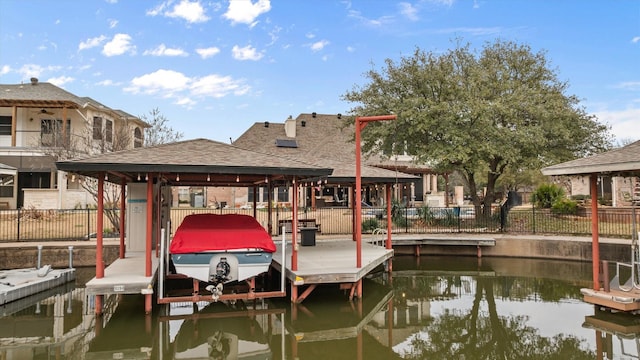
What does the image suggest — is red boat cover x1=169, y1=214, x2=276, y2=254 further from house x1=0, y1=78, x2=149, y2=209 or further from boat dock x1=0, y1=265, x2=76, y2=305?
house x1=0, y1=78, x2=149, y2=209

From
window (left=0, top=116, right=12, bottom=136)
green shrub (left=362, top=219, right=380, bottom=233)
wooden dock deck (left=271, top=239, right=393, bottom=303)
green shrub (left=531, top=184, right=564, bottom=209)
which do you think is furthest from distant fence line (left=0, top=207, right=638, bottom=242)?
window (left=0, top=116, right=12, bottom=136)

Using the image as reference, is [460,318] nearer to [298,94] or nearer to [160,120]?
[160,120]

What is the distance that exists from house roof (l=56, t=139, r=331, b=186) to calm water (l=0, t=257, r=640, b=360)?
310cm

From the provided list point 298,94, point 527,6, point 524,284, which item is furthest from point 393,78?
point 298,94

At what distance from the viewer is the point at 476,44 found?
792 inches

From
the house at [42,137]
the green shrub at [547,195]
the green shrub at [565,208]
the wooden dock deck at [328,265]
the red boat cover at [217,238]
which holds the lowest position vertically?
the wooden dock deck at [328,265]

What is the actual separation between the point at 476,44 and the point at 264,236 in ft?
52.1

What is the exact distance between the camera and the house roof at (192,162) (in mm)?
8289

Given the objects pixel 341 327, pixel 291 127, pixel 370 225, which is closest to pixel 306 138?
pixel 291 127

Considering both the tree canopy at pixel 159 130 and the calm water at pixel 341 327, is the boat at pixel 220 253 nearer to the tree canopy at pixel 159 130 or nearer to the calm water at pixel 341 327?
the calm water at pixel 341 327

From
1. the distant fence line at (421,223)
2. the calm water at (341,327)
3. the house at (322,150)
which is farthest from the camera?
the house at (322,150)

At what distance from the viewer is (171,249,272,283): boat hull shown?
859 centimetres

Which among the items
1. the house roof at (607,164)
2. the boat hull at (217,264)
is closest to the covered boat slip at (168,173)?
the boat hull at (217,264)

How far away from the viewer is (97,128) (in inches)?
885
